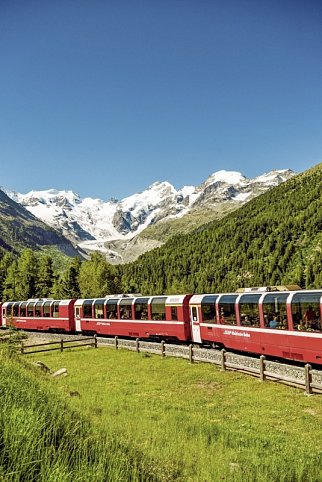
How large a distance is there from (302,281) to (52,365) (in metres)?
146

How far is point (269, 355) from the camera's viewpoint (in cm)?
2066

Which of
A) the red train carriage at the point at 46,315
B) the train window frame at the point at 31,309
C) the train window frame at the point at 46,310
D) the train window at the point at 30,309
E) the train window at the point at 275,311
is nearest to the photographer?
the train window at the point at 275,311

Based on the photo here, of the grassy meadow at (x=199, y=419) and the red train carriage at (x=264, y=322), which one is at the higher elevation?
the red train carriage at (x=264, y=322)

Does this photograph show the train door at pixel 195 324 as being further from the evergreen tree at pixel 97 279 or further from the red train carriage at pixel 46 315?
the evergreen tree at pixel 97 279

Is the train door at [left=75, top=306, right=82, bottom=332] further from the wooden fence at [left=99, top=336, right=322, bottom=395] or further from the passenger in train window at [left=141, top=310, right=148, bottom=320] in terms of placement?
→ the passenger in train window at [left=141, top=310, right=148, bottom=320]

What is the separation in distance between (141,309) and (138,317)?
82cm

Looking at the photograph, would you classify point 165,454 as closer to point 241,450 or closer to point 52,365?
point 241,450

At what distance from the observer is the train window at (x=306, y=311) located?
54.9ft

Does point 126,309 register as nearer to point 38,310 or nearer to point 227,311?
point 227,311

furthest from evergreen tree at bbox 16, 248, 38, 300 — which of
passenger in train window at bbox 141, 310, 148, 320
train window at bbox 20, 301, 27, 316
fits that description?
passenger in train window at bbox 141, 310, 148, 320

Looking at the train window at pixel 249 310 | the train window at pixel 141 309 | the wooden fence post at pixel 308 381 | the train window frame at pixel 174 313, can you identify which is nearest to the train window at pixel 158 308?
the train window at pixel 141 309

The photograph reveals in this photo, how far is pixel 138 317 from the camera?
32.8 meters

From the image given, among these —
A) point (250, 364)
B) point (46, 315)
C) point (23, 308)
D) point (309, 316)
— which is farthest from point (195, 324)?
point (23, 308)

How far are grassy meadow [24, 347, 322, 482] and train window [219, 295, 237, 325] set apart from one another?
11.4 ft
